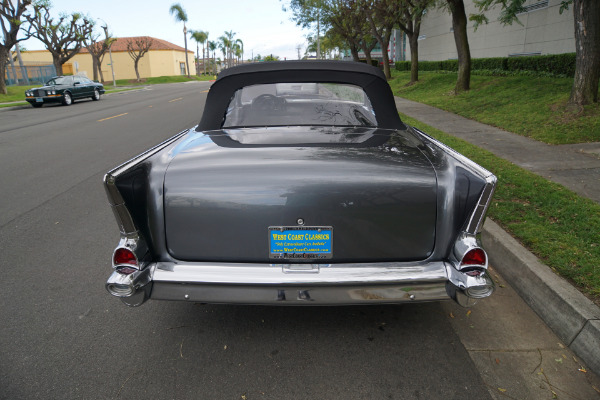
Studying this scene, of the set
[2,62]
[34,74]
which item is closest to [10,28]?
[2,62]

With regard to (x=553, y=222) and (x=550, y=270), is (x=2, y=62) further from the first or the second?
(x=550, y=270)

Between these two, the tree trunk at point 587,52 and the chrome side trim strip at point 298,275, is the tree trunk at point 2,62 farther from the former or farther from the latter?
the chrome side trim strip at point 298,275

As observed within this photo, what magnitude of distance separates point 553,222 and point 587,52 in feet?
22.4

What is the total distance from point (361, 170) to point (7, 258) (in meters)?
3.43

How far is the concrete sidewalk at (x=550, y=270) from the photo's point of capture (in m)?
2.51

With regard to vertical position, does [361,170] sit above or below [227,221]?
above

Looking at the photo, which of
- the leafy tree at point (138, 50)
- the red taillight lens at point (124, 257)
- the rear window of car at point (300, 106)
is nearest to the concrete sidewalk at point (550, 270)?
the rear window of car at point (300, 106)

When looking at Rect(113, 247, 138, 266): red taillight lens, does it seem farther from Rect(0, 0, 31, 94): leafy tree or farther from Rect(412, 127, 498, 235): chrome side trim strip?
Rect(0, 0, 31, 94): leafy tree

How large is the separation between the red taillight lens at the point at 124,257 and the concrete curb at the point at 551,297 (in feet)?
8.47

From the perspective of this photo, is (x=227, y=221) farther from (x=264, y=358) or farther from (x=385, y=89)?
(x=385, y=89)

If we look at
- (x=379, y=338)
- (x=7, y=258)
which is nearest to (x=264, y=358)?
(x=379, y=338)

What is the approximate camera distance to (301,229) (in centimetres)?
227

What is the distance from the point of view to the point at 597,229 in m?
3.75

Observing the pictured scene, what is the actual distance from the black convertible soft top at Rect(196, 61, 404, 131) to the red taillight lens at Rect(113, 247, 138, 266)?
4.41 ft
